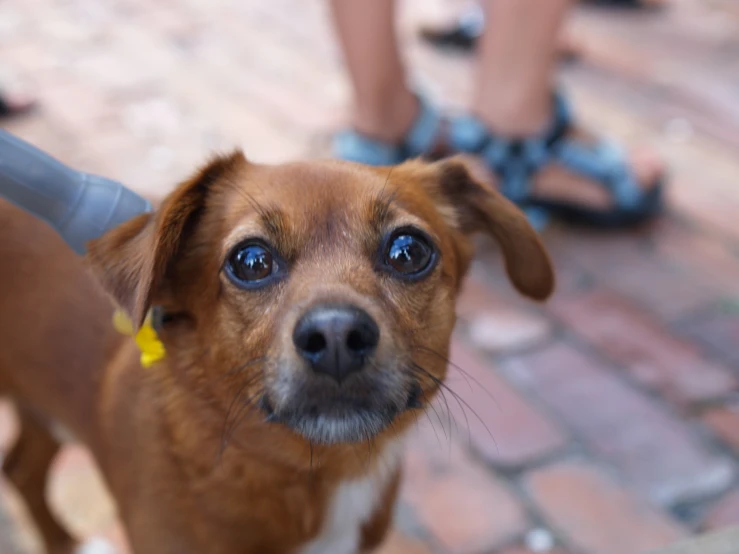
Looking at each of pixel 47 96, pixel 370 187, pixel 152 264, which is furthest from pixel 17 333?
pixel 47 96

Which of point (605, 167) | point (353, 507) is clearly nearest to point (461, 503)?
point (353, 507)

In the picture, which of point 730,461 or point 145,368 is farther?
point 730,461

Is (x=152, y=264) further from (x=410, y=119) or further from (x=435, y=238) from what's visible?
(x=410, y=119)

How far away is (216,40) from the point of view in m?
4.91

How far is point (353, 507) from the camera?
1.79 meters

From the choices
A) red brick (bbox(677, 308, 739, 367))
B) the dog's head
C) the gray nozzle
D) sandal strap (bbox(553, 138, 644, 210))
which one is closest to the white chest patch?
the dog's head

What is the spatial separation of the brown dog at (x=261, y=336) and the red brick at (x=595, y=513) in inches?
22.6

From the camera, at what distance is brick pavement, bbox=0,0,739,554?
2246mm

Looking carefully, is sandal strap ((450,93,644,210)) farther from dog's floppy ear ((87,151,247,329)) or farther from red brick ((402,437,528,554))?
dog's floppy ear ((87,151,247,329))

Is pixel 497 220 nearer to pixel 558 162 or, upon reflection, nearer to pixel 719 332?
pixel 719 332

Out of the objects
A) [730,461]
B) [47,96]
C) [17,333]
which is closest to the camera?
[17,333]

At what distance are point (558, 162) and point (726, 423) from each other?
1391mm

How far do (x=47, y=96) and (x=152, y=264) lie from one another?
3.22m

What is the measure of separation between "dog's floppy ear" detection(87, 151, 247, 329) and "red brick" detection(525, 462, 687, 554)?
1.27 meters
